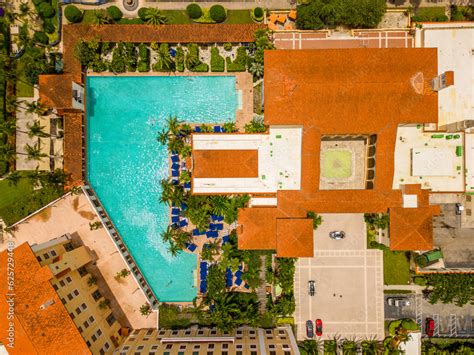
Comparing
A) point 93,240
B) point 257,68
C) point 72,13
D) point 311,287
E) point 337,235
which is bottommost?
point 311,287

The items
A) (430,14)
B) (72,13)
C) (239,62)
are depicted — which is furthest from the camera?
(430,14)

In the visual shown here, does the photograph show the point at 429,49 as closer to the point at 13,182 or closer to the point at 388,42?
the point at 388,42

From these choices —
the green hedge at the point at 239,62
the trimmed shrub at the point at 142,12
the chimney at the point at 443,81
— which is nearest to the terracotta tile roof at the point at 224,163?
the green hedge at the point at 239,62

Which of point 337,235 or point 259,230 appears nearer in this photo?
point 259,230

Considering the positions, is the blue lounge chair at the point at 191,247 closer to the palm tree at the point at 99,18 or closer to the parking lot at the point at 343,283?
the parking lot at the point at 343,283

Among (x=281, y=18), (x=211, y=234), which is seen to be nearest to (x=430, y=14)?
(x=281, y=18)

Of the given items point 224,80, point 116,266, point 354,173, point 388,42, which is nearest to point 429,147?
point 354,173

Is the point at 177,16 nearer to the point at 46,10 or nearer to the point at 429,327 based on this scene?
the point at 46,10
